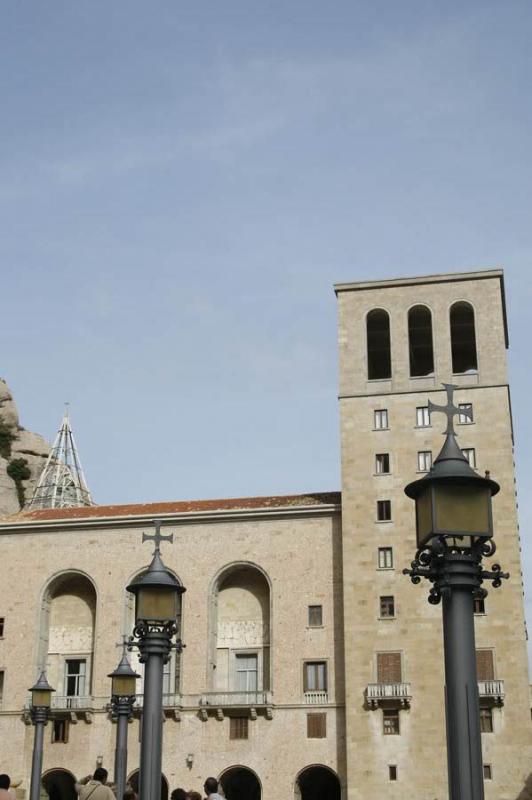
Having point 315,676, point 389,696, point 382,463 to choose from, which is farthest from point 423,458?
point 315,676

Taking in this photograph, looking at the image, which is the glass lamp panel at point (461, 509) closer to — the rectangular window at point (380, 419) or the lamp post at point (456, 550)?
the lamp post at point (456, 550)

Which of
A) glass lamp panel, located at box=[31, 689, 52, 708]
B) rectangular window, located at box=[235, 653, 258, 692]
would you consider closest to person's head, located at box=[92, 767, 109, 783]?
glass lamp panel, located at box=[31, 689, 52, 708]

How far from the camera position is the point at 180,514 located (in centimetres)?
4956

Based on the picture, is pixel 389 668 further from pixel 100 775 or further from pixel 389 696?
pixel 100 775

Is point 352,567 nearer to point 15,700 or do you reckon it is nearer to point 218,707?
point 218,707

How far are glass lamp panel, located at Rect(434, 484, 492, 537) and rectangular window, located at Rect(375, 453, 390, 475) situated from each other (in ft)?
127

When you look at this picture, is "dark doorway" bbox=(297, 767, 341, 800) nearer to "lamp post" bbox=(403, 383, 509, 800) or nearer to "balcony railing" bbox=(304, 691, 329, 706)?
"balcony railing" bbox=(304, 691, 329, 706)

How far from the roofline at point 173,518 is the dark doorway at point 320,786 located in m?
11.4

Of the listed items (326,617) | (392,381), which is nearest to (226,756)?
(326,617)

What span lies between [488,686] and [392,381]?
14010 millimetres

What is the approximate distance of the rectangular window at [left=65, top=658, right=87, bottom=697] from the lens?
49219 millimetres

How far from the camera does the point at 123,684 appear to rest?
81.9 ft

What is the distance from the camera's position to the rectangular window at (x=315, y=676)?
45.7 m

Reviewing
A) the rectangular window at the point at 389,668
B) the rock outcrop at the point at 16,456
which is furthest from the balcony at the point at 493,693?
the rock outcrop at the point at 16,456
